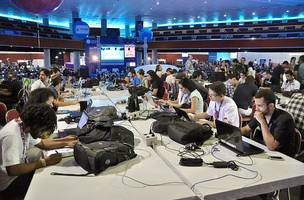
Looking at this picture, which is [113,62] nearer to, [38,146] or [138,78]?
[138,78]

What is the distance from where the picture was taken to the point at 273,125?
2.79 meters

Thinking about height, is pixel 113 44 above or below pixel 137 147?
above

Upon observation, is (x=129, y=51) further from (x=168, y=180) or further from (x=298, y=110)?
(x=168, y=180)

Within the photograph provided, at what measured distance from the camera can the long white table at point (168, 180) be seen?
1.85 meters

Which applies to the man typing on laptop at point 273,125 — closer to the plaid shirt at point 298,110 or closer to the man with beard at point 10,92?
the plaid shirt at point 298,110

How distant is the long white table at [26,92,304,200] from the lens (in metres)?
1.85

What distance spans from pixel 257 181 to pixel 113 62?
1577 centimetres

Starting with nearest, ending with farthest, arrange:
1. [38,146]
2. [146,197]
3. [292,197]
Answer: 1. [146,197]
2. [38,146]
3. [292,197]

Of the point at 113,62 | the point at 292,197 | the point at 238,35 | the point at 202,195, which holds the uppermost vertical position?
the point at 238,35

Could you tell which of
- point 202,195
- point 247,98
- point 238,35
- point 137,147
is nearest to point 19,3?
point 137,147

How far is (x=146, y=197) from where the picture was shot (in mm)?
1785

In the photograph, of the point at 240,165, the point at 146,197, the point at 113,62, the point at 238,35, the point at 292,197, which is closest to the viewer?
the point at 146,197

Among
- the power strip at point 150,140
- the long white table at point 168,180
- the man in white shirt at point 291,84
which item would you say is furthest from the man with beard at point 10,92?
the man in white shirt at point 291,84

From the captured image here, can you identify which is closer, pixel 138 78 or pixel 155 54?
pixel 138 78
